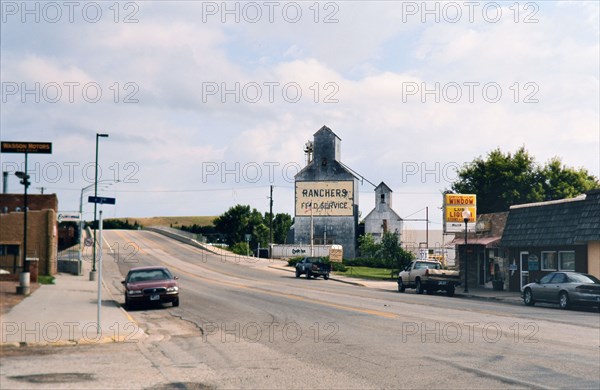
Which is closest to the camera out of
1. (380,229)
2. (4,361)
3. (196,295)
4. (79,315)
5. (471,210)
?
(4,361)

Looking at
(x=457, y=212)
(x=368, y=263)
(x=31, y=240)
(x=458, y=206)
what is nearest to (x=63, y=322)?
(x=457, y=212)

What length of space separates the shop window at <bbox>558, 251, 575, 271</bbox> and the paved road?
10239mm

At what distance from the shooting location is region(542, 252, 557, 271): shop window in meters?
35.8

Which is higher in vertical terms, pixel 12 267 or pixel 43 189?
pixel 43 189

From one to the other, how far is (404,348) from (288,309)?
34.5 feet

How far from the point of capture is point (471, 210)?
4434cm

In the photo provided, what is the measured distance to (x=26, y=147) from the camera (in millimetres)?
39625

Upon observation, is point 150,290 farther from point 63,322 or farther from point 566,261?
point 566,261

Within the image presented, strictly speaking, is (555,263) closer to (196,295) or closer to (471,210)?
(471,210)

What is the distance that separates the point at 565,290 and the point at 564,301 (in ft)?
1.44

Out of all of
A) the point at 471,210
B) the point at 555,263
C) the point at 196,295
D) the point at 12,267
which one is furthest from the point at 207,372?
the point at 12,267

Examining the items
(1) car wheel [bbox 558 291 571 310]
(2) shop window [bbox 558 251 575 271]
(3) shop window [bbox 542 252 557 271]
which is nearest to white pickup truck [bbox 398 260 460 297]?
(3) shop window [bbox 542 252 557 271]

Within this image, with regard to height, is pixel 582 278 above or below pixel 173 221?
below

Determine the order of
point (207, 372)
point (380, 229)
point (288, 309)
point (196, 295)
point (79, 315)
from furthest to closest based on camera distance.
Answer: point (380, 229), point (196, 295), point (288, 309), point (79, 315), point (207, 372)
